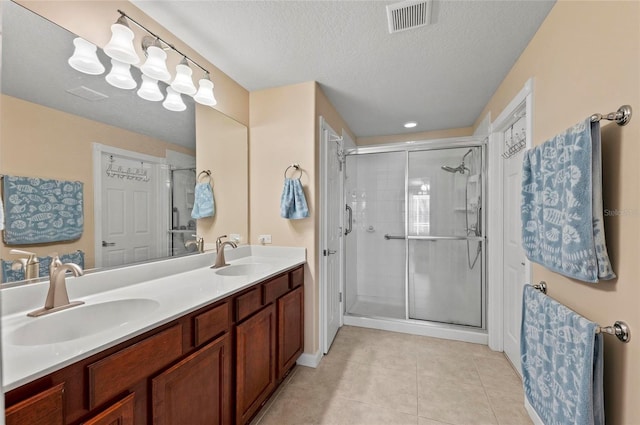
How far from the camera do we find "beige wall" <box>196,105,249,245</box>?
2.17 m

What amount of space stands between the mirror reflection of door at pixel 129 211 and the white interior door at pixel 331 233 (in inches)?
51.5

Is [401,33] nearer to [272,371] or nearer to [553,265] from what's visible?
[553,265]

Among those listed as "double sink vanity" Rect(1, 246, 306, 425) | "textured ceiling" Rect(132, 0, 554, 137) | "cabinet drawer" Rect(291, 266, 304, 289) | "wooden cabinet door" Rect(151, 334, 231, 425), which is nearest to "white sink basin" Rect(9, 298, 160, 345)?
"double sink vanity" Rect(1, 246, 306, 425)

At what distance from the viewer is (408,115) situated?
125 inches

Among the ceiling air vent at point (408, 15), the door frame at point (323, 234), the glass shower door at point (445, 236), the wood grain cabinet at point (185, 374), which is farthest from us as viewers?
the glass shower door at point (445, 236)

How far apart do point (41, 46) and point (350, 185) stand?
287 centimetres

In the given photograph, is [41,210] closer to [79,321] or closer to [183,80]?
[79,321]

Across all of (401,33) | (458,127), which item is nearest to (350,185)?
(458,127)

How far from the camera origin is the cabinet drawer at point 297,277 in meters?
2.22

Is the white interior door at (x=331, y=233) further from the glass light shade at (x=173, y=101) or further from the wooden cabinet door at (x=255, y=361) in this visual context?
the glass light shade at (x=173, y=101)

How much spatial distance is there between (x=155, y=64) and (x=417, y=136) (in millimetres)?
3138

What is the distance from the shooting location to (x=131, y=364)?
3.44 ft

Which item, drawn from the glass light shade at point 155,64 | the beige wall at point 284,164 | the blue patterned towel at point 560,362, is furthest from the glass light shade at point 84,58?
the blue patterned towel at point 560,362

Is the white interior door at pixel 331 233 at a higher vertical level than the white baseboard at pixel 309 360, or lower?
higher
